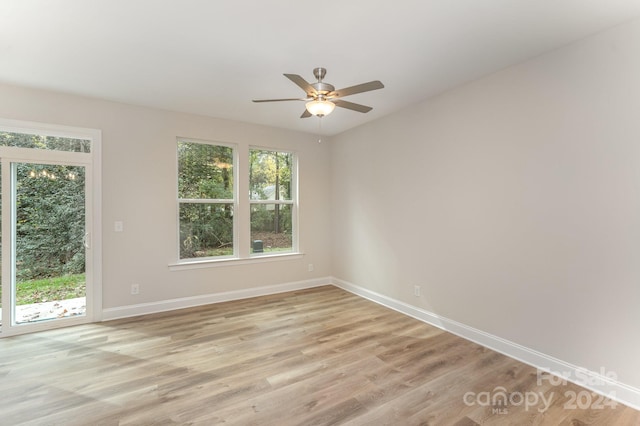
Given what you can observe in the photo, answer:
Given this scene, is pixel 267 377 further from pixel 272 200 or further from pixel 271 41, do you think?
pixel 272 200

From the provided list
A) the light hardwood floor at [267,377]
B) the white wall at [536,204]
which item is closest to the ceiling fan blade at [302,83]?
the white wall at [536,204]

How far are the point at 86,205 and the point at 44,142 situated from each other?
2.71ft

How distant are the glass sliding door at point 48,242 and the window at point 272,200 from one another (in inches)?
→ 85.5

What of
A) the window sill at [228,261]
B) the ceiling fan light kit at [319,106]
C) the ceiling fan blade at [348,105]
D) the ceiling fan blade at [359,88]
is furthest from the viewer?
the window sill at [228,261]

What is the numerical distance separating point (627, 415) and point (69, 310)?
535 cm

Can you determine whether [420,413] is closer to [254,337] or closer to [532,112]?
[254,337]

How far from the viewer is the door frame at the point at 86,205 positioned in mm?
3107

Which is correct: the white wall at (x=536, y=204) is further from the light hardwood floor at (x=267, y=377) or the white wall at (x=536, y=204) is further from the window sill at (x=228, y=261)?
the window sill at (x=228, y=261)

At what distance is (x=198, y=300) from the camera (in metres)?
4.10

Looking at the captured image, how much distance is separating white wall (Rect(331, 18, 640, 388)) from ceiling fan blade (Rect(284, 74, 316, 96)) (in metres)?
1.77

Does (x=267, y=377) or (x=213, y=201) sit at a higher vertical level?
(x=213, y=201)

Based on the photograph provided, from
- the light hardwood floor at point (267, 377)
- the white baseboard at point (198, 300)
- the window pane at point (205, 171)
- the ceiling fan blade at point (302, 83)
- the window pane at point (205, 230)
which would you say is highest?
the ceiling fan blade at point (302, 83)

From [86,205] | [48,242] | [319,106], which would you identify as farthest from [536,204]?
[48,242]

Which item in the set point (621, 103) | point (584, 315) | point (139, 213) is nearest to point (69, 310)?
point (139, 213)
